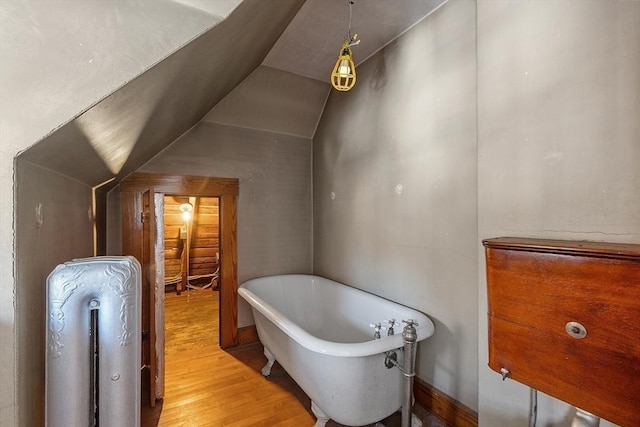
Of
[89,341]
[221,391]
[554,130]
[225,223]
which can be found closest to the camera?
[89,341]

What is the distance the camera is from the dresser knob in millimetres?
821

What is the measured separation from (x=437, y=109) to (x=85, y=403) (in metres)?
2.28

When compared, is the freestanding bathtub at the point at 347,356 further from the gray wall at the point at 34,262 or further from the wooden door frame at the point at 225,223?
the gray wall at the point at 34,262

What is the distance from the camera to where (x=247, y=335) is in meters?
2.99

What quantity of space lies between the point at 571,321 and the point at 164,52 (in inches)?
58.6

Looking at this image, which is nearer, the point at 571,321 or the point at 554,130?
the point at 571,321

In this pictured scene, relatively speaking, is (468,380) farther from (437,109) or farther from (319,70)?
(319,70)

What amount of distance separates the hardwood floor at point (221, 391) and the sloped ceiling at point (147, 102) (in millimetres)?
1635

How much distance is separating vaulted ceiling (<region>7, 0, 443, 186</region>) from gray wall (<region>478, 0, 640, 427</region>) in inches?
34.3

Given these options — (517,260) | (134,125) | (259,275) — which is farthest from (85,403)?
(259,275)

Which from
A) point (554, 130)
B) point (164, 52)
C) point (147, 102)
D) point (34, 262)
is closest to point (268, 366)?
point (34, 262)

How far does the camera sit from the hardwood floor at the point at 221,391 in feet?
6.02

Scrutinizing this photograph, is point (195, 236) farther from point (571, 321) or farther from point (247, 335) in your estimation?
point (571, 321)

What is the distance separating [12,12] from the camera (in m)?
0.71
